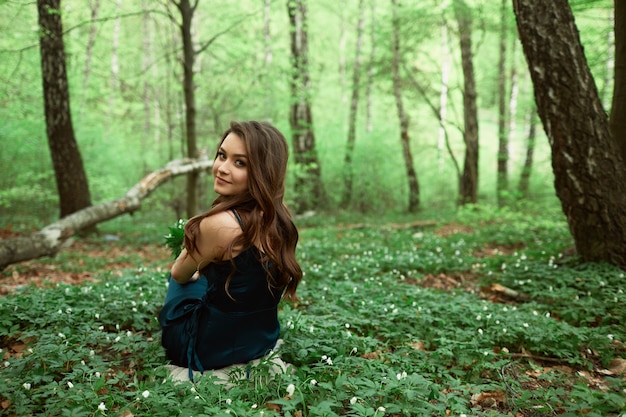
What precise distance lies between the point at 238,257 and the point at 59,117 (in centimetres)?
861

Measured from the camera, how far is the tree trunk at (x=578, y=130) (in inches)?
204

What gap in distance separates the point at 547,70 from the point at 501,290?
2.98 m

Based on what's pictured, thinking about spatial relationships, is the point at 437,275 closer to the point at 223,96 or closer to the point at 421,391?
the point at 421,391

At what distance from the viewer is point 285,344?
3398mm

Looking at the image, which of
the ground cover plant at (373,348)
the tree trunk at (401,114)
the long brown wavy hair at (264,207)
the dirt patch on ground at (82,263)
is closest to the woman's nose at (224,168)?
the long brown wavy hair at (264,207)

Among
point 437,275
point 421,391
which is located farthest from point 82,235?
point 421,391

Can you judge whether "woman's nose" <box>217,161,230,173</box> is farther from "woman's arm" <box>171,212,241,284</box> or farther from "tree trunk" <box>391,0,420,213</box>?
"tree trunk" <box>391,0,420,213</box>

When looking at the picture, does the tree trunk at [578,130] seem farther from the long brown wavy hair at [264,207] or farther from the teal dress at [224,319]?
the teal dress at [224,319]

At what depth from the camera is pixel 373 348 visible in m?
3.48

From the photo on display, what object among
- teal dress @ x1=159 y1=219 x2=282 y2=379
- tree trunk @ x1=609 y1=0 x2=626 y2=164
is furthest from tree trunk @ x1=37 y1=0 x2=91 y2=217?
Answer: tree trunk @ x1=609 y1=0 x2=626 y2=164

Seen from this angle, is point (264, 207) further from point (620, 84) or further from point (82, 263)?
point (82, 263)

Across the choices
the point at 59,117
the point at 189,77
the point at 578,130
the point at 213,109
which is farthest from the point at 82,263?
the point at 578,130

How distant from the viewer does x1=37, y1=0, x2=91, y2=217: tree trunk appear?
29.1ft

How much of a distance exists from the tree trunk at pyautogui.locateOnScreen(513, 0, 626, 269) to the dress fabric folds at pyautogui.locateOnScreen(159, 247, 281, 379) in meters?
4.45
